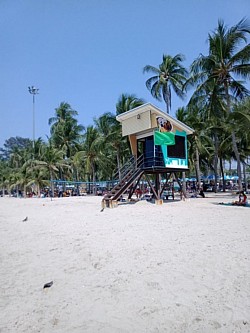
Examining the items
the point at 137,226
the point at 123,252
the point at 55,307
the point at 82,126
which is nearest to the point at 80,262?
the point at 123,252

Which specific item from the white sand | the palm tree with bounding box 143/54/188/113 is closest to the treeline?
the palm tree with bounding box 143/54/188/113

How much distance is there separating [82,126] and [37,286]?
4672cm

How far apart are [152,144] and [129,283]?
15.7 metres

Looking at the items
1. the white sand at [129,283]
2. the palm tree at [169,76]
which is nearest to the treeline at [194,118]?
the palm tree at [169,76]

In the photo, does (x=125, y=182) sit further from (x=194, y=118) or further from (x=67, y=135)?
(x=67, y=135)

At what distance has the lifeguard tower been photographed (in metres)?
19.0

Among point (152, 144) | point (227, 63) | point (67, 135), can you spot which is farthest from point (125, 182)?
point (67, 135)

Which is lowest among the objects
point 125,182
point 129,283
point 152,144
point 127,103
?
Result: point 129,283

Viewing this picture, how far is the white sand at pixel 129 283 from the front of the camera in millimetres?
3559

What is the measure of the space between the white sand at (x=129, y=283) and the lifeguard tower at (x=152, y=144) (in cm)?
1083

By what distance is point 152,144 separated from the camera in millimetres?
19859

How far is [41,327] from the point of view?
3.52 meters

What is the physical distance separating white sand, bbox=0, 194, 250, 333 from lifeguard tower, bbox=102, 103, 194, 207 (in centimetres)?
1083

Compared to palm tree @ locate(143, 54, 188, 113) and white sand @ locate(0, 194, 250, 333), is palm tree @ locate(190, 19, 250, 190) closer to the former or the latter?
palm tree @ locate(143, 54, 188, 113)
